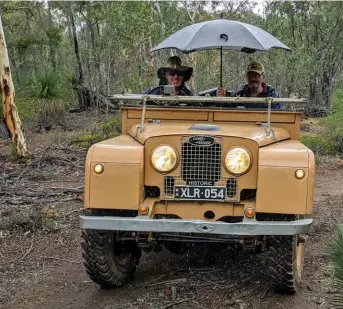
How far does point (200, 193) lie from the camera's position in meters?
4.75

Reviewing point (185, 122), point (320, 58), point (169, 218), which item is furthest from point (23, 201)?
point (320, 58)

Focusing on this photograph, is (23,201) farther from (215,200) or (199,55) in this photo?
(199,55)

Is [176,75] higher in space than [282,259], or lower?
higher

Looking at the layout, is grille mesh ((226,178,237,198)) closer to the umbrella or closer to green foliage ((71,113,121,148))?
the umbrella

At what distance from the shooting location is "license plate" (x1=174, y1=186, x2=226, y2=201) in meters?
4.72

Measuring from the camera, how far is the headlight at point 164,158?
4793 mm

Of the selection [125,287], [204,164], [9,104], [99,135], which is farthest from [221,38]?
[99,135]

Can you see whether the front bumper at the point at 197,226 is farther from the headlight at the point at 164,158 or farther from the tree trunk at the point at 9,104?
the tree trunk at the point at 9,104

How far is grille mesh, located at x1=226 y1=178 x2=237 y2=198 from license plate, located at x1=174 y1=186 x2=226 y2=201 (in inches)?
1.9

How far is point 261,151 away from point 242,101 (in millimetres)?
968

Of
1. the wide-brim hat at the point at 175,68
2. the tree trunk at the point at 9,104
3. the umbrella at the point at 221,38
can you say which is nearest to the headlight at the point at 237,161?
the umbrella at the point at 221,38

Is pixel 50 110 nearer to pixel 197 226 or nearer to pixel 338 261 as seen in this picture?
pixel 197 226

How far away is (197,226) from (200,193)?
42 cm

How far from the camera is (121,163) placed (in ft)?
15.2
